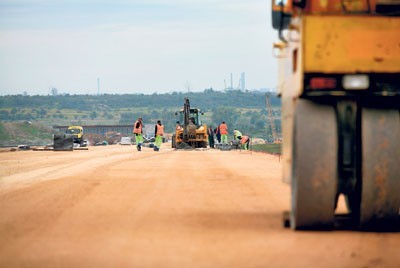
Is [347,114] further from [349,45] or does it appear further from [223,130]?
[223,130]

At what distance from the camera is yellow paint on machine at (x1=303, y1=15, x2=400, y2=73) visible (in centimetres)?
1065

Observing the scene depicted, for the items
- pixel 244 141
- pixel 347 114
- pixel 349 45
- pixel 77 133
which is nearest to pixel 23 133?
pixel 77 133

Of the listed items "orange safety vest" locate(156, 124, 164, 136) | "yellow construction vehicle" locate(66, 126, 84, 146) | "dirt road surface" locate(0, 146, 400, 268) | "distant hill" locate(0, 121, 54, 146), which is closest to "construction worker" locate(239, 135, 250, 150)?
"orange safety vest" locate(156, 124, 164, 136)

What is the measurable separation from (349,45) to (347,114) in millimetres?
843

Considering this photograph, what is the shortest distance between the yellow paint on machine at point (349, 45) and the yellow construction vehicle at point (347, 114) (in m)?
0.01

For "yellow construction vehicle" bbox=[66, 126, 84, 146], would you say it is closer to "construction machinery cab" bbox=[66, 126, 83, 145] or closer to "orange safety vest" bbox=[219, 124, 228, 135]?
"construction machinery cab" bbox=[66, 126, 83, 145]

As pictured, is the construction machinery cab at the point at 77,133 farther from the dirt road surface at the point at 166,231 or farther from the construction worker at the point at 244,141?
the dirt road surface at the point at 166,231

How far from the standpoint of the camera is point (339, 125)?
36.7 ft

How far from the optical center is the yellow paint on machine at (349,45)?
10648mm

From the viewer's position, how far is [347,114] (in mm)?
11148

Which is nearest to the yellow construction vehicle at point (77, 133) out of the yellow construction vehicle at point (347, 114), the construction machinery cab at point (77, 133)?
the construction machinery cab at point (77, 133)

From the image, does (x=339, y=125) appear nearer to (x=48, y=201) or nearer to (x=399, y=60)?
(x=399, y=60)

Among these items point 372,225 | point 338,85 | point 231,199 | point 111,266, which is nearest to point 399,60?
point 338,85

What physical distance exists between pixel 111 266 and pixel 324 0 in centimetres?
442
